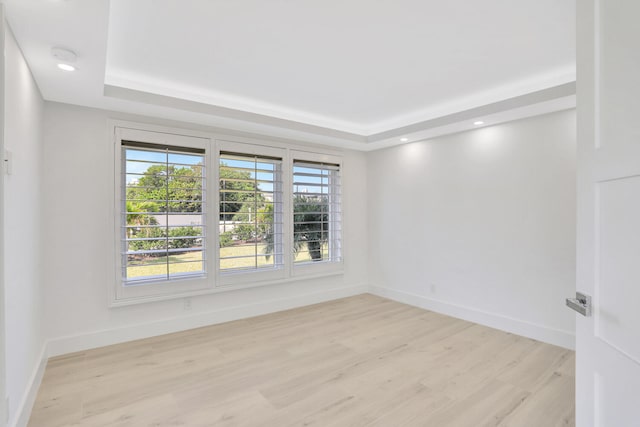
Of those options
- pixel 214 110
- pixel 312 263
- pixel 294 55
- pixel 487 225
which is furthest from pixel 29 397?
pixel 487 225

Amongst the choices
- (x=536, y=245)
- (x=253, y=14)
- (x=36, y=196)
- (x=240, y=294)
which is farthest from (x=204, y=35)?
(x=536, y=245)

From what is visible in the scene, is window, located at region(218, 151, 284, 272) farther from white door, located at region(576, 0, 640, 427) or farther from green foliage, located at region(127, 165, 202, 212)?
white door, located at region(576, 0, 640, 427)

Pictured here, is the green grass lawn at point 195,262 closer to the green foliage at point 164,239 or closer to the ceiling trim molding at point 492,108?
the green foliage at point 164,239

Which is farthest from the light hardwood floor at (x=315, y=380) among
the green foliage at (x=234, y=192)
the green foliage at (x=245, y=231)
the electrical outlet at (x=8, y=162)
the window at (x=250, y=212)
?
the electrical outlet at (x=8, y=162)

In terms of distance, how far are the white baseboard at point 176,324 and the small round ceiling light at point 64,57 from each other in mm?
2392

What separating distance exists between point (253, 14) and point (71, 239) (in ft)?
8.67

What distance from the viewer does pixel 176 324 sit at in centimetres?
355

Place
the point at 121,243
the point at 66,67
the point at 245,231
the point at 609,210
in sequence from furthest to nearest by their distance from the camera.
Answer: the point at 245,231, the point at 121,243, the point at 66,67, the point at 609,210

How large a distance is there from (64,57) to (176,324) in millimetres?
2686

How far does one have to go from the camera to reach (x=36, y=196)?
8.63 feet

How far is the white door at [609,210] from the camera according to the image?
33.4 inches

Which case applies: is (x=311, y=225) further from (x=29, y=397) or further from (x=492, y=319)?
(x=29, y=397)

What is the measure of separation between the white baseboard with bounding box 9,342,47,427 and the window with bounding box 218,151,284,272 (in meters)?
1.75

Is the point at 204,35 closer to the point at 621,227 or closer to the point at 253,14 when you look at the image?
the point at 253,14
